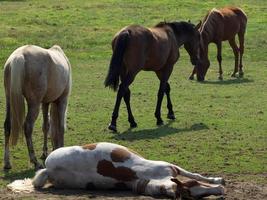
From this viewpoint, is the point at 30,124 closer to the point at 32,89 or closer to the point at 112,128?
the point at 32,89

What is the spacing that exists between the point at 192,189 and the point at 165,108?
8411 mm

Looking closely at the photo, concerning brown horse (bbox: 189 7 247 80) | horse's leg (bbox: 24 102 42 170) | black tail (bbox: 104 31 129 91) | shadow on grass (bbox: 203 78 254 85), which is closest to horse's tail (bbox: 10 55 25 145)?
horse's leg (bbox: 24 102 42 170)

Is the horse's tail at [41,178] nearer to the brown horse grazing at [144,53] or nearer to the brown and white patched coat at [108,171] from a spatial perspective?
the brown and white patched coat at [108,171]

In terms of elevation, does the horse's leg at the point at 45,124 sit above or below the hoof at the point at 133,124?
above

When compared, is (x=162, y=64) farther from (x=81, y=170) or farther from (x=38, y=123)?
(x=81, y=170)

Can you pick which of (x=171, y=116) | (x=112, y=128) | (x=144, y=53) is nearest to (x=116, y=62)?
(x=144, y=53)

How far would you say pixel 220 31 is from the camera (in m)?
22.9

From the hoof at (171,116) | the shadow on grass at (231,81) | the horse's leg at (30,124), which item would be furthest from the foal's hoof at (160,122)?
the shadow on grass at (231,81)

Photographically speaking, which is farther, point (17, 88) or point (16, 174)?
point (16, 174)

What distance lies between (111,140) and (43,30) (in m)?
18.9

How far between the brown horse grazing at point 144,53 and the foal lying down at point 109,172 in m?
4.79

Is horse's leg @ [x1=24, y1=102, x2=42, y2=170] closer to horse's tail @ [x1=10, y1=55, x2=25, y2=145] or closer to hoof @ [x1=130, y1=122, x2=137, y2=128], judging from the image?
horse's tail @ [x1=10, y1=55, x2=25, y2=145]

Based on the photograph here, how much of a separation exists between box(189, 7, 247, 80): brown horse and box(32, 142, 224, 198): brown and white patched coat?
12.5m

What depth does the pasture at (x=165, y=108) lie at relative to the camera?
10555mm
